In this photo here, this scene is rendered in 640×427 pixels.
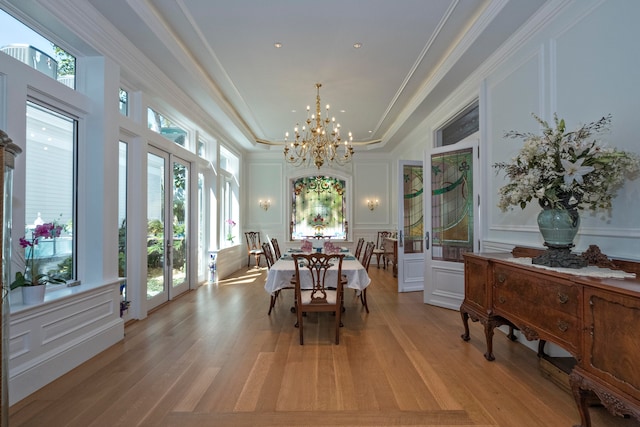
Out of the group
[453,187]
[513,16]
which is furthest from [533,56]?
[453,187]

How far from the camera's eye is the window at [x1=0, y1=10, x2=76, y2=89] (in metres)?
2.47

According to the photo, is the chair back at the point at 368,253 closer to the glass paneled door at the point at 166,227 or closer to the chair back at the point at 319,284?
the chair back at the point at 319,284

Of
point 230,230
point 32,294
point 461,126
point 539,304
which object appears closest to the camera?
point 539,304

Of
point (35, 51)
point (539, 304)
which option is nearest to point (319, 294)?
point (539, 304)

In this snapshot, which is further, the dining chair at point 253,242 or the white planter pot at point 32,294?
the dining chair at point 253,242

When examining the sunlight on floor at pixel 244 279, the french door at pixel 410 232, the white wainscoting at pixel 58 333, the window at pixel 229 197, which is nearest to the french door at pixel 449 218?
the french door at pixel 410 232

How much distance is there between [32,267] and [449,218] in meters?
4.92

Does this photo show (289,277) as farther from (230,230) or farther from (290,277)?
(230,230)

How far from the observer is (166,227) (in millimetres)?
4918

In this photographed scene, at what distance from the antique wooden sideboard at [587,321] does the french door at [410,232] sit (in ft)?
10.0

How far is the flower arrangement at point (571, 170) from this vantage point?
2.03m

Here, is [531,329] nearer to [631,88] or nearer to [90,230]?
[631,88]

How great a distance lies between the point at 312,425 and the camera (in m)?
2.01

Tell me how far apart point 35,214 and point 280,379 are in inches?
99.3
